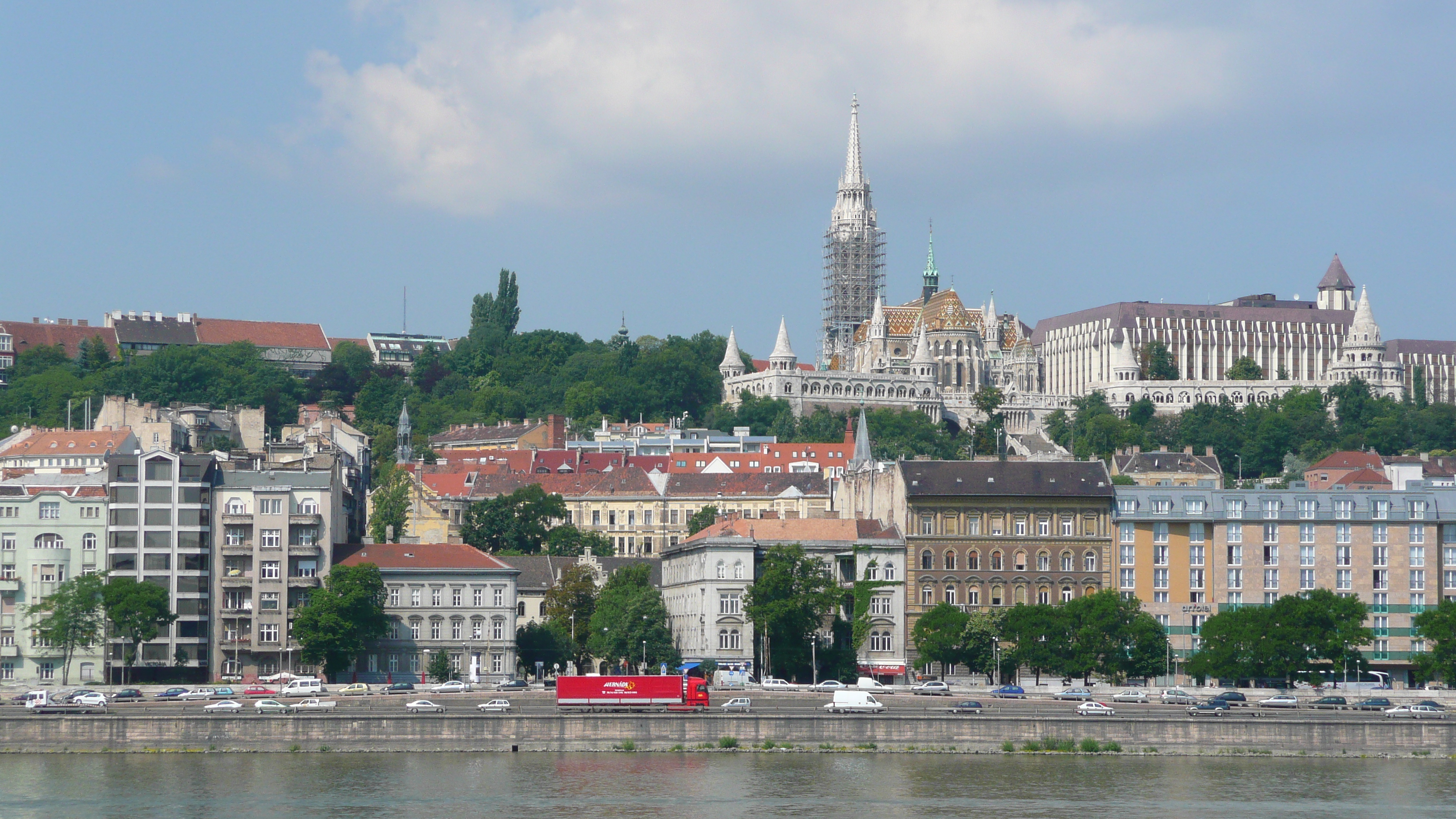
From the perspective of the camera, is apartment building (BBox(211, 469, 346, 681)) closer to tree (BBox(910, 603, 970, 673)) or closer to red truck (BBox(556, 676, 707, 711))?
red truck (BBox(556, 676, 707, 711))

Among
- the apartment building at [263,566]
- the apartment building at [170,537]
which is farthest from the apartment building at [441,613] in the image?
the apartment building at [170,537]

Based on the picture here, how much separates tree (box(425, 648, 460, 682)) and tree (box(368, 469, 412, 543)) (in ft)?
100

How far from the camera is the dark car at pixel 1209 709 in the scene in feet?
258

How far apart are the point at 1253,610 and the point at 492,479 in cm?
6995

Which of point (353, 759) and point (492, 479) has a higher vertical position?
point (492, 479)

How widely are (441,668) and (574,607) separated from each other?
13798 millimetres

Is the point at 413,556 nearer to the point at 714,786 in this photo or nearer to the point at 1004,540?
the point at 1004,540

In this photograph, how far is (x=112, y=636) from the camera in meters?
92.9

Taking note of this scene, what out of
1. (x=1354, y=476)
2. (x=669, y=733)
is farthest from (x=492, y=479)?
(x=669, y=733)

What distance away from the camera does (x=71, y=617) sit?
Answer: 3595 inches

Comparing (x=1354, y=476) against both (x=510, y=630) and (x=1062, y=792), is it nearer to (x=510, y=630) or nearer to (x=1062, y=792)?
(x=510, y=630)

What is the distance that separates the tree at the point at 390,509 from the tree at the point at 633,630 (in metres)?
26.0

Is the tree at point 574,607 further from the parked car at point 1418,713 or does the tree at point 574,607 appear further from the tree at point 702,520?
the parked car at point 1418,713

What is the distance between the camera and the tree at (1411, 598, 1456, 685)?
311ft
